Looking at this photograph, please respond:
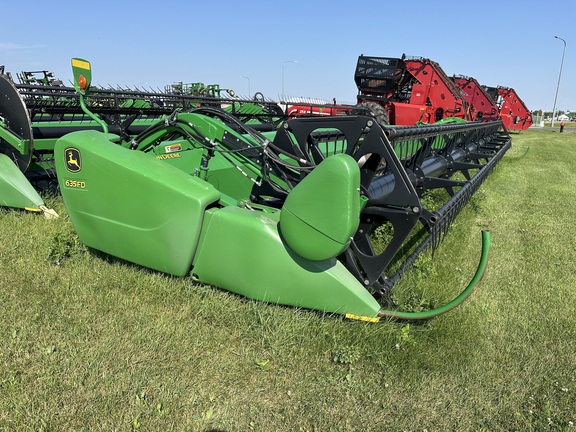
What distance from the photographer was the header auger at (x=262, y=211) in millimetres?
2307

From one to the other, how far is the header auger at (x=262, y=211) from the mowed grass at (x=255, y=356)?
188 millimetres

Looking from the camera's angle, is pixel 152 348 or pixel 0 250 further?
pixel 0 250

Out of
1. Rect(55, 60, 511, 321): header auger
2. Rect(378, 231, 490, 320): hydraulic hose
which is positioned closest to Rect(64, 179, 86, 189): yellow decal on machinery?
Rect(55, 60, 511, 321): header auger

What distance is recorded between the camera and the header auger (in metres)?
2.31

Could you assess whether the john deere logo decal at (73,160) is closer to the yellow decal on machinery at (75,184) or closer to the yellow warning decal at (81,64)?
the yellow decal on machinery at (75,184)

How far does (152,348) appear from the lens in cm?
235

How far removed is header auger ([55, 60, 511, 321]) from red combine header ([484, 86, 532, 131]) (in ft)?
67.7

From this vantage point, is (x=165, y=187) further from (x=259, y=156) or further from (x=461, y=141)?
(x=461, y=141)

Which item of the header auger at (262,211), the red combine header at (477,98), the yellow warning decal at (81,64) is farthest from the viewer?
the red combine header at (477,98)

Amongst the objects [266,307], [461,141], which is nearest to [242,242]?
[266,307]

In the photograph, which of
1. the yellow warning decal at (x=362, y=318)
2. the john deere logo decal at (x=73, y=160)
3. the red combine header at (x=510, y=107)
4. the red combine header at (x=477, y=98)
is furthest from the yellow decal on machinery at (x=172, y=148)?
the red combine header at (x=510, y=107)

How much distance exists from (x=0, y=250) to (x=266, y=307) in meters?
2.49

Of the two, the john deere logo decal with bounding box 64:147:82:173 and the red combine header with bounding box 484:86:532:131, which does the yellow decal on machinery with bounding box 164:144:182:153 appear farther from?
the red combine header with bounding box 484:86:532:131

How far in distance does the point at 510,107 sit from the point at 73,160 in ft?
78.1
